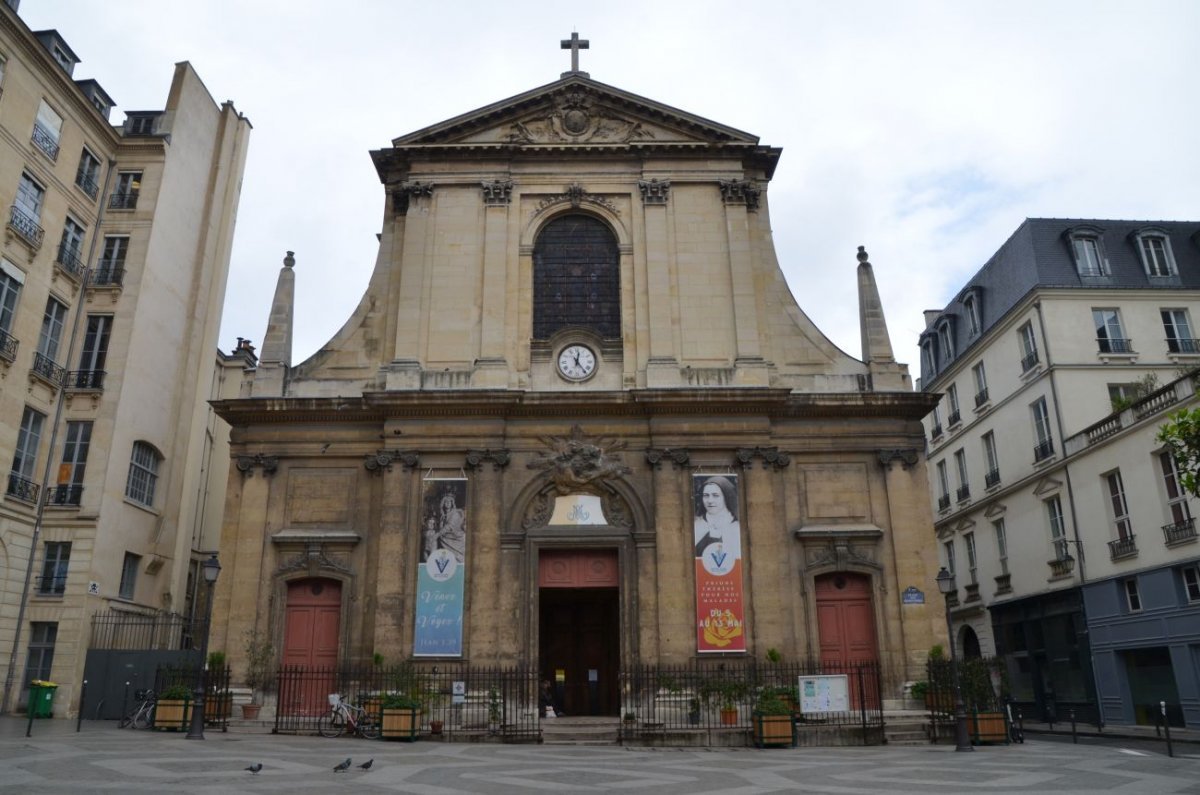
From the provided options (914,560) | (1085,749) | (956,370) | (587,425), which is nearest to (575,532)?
(587,425)

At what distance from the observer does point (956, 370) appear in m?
34.3

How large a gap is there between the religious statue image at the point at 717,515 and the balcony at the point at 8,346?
55.0ft

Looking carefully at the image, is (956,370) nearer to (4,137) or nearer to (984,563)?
(984,563)

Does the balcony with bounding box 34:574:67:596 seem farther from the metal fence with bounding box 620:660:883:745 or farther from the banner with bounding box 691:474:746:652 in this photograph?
the banner with bounding box 691:474:746:652

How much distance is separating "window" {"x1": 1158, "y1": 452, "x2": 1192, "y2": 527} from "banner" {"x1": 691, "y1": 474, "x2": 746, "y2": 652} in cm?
1131

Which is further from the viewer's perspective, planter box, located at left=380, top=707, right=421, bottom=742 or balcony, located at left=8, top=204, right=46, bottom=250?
balcony, located at left=8, top=204, right=46, bottom=250

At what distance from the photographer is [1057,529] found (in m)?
27.7

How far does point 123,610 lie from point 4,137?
12.3 meters

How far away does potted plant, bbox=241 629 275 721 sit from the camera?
1964 cm

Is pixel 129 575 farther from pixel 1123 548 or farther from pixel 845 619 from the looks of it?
pixel 1123 548

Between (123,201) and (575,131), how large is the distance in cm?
1347

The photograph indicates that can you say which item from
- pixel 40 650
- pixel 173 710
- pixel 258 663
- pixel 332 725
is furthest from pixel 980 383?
pixel 40 650

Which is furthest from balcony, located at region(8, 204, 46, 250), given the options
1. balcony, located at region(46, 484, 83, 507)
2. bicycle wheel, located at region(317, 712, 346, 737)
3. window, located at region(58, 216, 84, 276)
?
bicycle wheel, located at region(317, 712, 346, 737)

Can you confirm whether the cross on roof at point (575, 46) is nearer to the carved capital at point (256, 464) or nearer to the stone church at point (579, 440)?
the stone church at point (579, 440)
